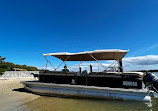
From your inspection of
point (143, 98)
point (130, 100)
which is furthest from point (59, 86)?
point (143, 98)

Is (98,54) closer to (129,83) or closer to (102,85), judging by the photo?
(102,85)

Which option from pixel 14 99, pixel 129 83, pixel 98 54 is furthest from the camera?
pixel 98 54

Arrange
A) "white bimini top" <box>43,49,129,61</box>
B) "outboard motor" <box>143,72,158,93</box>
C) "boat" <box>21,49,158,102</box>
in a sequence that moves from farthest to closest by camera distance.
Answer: "white bimini top" <box>43,49,129,61</box>, "outboard motor" <box>143,72,158,93</box>, "boat" <box>21,49,158,102</box>

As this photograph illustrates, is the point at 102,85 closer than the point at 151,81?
No

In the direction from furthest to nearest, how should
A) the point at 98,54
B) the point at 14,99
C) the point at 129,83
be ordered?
the point at 98,54, the point at 14,99, the point at 129,83

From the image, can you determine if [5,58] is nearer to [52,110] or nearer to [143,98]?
[52,110]

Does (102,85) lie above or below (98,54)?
below

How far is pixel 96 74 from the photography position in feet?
19.9

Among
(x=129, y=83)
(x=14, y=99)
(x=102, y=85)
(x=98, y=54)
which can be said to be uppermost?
(x=98, y=54)

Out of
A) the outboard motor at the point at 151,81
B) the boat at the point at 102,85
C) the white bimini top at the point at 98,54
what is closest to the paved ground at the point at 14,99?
the boat at the point at 102,85

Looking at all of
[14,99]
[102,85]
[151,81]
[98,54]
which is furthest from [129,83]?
[14,99]

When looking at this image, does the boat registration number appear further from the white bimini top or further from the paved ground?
the paved ground

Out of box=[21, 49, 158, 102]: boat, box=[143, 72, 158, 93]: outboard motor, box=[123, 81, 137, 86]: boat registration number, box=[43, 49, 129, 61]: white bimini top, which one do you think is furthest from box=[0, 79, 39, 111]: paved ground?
box=[143, 72, 158, 93]: outboard motor

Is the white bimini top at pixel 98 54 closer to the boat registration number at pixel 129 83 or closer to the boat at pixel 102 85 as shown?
the boat at pixel 102 85
